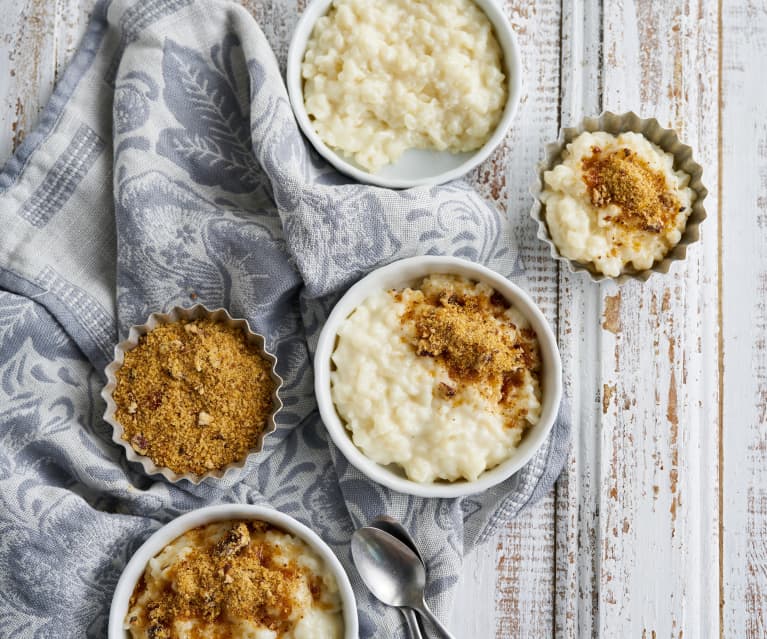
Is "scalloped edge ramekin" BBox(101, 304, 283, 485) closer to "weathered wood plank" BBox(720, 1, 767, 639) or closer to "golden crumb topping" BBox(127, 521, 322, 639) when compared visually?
"golden crumb topping" BBox(127, 521, 322, 639)

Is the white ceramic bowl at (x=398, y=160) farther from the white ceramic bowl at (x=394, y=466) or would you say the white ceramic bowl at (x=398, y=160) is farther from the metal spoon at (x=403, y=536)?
the metal spoon at (x=403, y=536)

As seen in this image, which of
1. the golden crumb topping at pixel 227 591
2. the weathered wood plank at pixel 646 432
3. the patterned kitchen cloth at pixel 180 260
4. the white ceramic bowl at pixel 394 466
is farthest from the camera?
the weathered wood plank at pixel 646 432

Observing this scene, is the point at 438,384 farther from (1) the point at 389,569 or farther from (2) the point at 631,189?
(2) the point at 631,189

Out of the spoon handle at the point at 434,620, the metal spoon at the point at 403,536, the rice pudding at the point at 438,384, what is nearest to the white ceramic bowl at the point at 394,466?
the rice pudding at the point at 438,384


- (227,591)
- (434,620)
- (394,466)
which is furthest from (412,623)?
(227,591)

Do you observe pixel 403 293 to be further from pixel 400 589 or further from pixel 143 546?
pixel 143 546

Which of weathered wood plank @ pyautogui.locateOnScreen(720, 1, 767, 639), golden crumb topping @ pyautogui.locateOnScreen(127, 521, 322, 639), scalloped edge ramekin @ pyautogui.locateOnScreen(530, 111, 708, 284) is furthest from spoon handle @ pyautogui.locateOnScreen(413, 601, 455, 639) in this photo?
scalloped edge ramekin @ pyautogui.locateOnScreen(530, 111, 708, 284)
